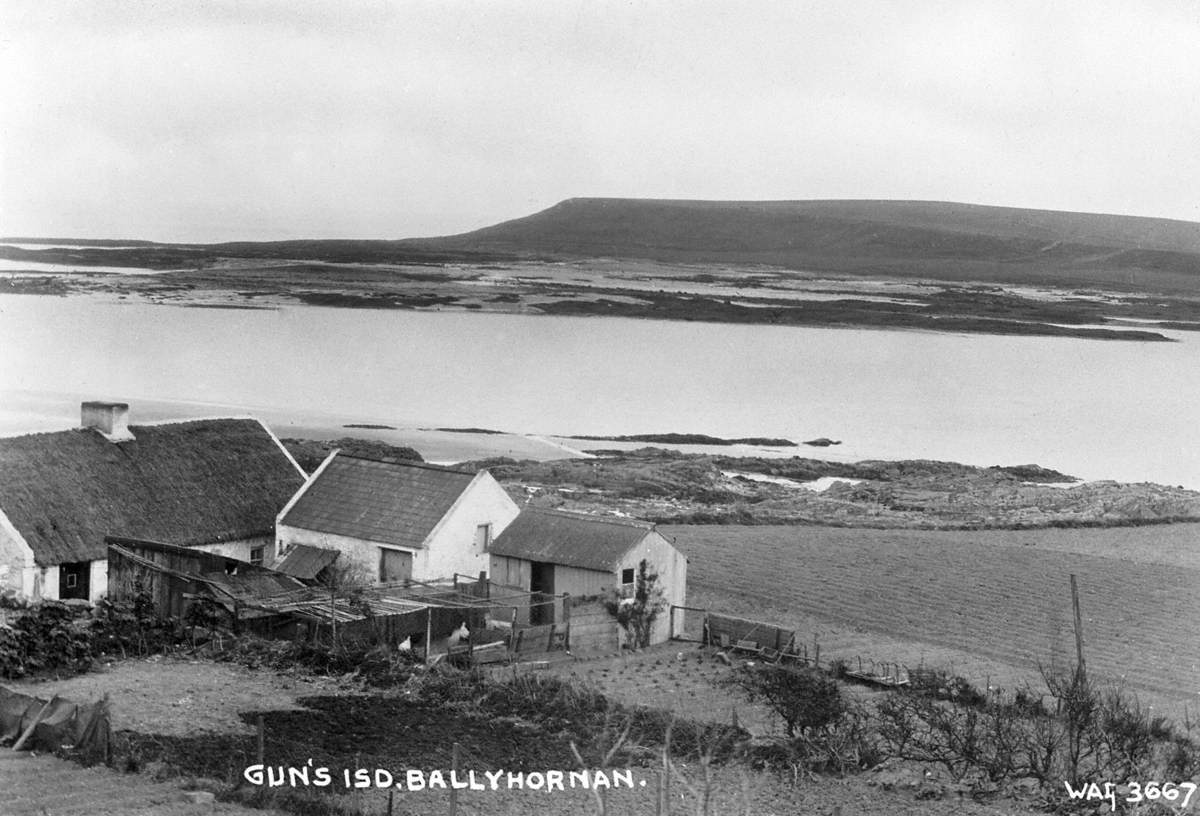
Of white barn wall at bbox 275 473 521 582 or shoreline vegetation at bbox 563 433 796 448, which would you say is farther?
shoreline vegetation at bbox 563 433 796 448

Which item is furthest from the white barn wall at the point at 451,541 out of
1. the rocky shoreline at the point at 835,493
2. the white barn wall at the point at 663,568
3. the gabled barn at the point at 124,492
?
the rocky shoreline at the point at 835,493

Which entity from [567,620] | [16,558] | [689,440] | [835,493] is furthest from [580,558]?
[689,440]

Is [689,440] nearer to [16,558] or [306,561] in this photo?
[306,561]

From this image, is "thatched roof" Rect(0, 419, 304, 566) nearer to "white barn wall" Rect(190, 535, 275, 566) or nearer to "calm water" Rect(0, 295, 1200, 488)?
"white barn wall" Rect(190, 535, 275, 566)

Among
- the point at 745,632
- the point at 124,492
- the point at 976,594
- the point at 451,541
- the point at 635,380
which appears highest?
the point at 124,492

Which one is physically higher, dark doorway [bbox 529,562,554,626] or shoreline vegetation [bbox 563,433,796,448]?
dark doorway [bbox 529,562,554,626]

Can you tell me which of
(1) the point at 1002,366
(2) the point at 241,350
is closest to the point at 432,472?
(2) the point at 241,350

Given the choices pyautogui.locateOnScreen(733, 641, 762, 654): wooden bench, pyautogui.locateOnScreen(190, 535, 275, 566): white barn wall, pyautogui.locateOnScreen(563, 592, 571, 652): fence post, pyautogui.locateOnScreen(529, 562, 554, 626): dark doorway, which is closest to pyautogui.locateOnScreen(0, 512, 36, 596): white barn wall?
pyautogui.locateOnScreen(190, 535, 275, 566): white barn wall
